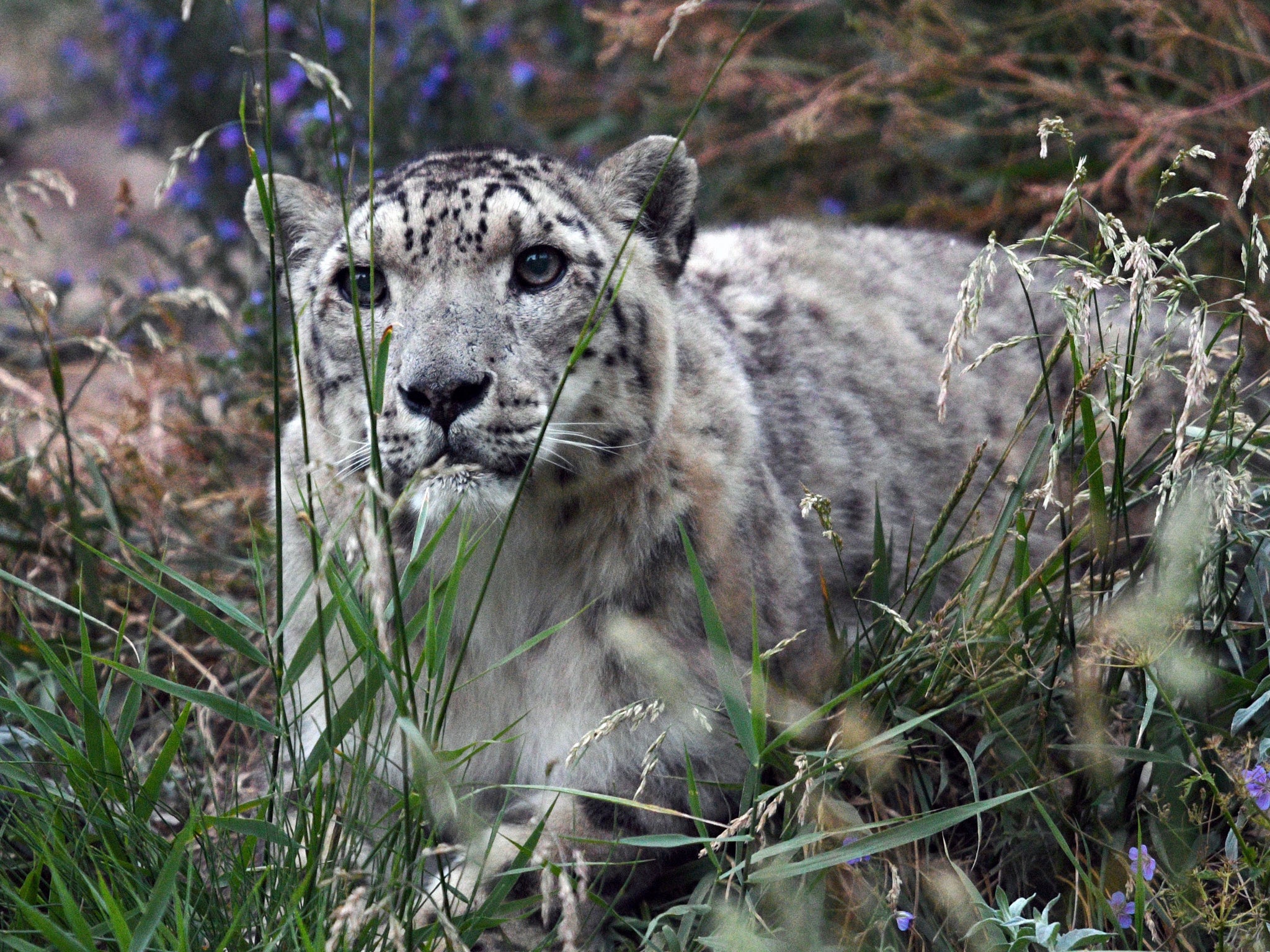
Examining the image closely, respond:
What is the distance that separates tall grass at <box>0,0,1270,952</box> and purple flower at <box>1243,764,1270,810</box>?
0.04 ft

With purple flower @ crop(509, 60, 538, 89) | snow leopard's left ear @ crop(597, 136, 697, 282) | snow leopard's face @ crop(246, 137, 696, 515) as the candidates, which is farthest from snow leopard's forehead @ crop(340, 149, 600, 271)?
purple flower @ crop(509, 60, 538, 89)

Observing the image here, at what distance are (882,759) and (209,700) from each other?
5.35ft

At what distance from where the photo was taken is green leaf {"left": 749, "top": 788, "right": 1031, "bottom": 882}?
9.16ft

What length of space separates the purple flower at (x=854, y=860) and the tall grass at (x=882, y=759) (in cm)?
→ 2

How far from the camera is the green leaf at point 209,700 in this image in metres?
2.77

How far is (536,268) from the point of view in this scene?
11.5ft

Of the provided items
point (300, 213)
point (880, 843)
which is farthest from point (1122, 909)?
point (300, 213)

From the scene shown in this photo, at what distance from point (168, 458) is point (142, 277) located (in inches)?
108

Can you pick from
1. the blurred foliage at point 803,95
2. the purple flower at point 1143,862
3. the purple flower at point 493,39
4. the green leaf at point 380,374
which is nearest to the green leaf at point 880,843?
the purple flower at point 1143,862

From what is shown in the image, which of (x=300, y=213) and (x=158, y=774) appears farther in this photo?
(x=300, y=213)

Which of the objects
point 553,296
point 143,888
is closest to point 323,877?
point 143,888

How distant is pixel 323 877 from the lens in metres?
2.73

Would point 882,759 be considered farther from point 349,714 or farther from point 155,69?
point 155,69

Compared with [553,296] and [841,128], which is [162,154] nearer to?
[841,128]
